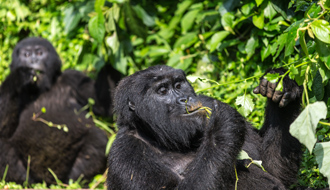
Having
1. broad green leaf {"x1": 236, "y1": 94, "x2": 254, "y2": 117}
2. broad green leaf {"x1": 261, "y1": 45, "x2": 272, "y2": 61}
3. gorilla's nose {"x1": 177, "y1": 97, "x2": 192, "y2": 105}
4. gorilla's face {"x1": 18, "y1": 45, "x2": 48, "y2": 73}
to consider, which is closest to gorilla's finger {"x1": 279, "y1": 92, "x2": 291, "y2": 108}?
broad green leaf {"x1": 236, "y1": 94, "x2": 254, "y2": 117}

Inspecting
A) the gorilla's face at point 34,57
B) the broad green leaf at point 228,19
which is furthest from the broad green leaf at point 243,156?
the gorilla's face at point 34,57

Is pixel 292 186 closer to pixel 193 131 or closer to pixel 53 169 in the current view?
pixel 193 131

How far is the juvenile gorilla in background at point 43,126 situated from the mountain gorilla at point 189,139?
306 cm

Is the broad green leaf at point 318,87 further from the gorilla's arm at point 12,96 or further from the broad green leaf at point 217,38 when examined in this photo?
the gorilla's arm at point 12,96

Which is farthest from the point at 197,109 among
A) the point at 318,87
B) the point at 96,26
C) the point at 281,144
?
the point at 96,26

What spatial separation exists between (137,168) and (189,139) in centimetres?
52

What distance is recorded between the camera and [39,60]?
7.20 meters

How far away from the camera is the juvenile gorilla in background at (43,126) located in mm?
6801

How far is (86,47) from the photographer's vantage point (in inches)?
286

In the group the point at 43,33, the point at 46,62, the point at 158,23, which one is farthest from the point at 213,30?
the point at 43,33

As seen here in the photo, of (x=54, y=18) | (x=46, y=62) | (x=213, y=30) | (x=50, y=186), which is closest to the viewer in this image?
(x=213, y=30)

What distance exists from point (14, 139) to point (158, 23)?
287cm

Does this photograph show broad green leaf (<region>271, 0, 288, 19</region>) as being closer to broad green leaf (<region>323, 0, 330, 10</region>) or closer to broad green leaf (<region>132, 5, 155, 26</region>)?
broad green leaf (<region>323, 0, 330, 10</region>)

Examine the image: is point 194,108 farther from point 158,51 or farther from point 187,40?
point 158,51
